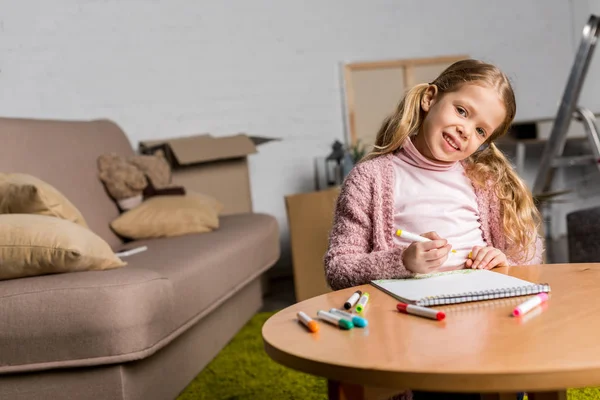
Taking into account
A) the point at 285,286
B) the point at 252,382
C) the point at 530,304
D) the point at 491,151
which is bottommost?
the point at 285,286

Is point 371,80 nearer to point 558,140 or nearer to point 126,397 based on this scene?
point 558,140

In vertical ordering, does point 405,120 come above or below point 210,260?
above

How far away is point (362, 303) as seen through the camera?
1071mm

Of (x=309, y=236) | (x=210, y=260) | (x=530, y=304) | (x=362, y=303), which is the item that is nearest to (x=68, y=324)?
(x=210, y=260)

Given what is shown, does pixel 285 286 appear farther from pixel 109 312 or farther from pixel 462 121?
pixel 462 121

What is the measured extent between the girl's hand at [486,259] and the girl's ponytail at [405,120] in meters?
0.28

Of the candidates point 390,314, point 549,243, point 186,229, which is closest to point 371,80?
point 549,243

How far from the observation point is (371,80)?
4.04 meters

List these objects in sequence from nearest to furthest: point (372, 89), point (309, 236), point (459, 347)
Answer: point (459, 347)
point (309, 236)
point (372, 89)

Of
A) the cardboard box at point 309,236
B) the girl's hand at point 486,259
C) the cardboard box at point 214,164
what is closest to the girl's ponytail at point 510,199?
the girl's hand at point 486,259

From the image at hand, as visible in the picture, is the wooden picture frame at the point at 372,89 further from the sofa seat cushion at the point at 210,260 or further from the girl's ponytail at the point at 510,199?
the girl's ponytail at the point at 510,199

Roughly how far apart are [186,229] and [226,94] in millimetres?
1239

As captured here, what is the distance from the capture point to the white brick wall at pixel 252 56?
352cm

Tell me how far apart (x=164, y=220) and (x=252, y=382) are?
868 mm
